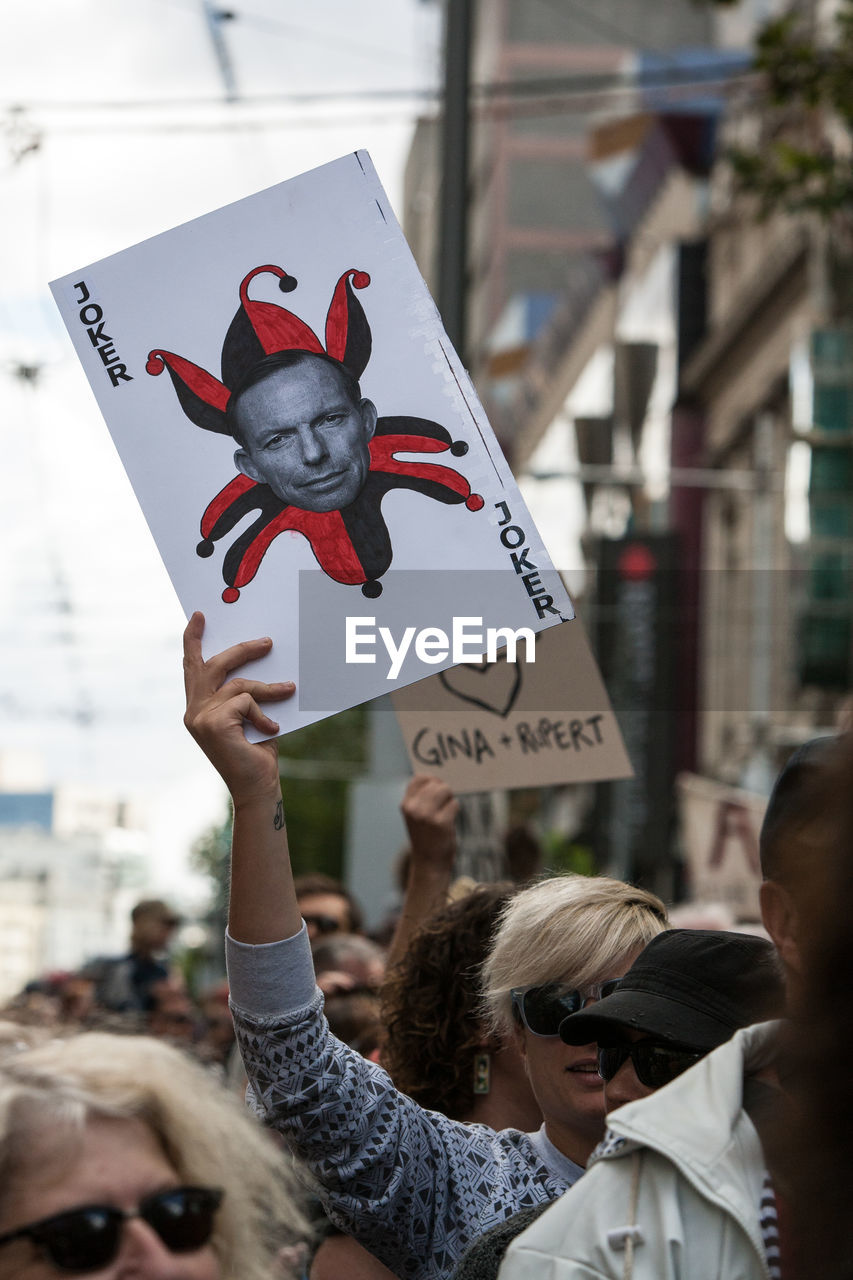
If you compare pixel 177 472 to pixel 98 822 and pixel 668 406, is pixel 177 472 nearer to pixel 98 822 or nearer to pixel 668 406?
pixel 98 822

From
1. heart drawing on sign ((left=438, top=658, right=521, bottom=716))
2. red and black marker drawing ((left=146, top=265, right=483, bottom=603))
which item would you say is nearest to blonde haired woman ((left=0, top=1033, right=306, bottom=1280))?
red and black marker drawing ((left=146, top=265, right=483, bottom=603))

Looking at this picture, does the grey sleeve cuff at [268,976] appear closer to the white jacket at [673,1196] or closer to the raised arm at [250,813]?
the raised arm at [250,813]

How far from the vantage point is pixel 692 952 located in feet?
7.45

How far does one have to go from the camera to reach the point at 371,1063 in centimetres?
266

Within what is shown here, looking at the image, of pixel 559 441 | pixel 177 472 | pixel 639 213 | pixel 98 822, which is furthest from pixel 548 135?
pixel 177 472

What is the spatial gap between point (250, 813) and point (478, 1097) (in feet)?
3.15

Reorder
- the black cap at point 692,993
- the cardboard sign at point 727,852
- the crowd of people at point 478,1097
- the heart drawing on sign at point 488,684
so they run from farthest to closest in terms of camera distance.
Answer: the cardboard sign at point 727,852 < the heart drawing on sign at point 488,684 < the black cap at point 692,993 < the crowd of people at point 478,1097

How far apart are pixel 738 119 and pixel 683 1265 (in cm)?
3140

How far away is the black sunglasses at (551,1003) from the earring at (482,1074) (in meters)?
0.42

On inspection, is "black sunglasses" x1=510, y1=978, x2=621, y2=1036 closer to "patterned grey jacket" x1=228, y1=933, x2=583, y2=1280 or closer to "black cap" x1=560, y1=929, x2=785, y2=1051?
"patterned grey jacket" x1=228, y1=933, x2=583, y2=1280

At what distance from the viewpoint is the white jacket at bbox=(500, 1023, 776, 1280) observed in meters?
1.66

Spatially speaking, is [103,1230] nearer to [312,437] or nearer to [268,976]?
[268,976]

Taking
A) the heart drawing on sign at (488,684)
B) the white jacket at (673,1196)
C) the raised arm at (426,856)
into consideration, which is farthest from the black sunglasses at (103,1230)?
the heart drawing on sign at (488,684)

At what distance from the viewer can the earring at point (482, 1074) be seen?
3150 millimetres
